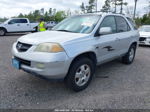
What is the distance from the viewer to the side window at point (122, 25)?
432 cm

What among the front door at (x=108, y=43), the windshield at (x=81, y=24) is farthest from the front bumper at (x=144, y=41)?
the windshield at (x=81, y=24)

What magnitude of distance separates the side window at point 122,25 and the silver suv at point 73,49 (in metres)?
0.02

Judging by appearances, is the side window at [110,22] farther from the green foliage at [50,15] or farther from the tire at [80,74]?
the green foliage at [50,15]

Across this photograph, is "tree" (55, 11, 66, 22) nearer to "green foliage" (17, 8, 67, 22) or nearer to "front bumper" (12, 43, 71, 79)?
"green foliage" (17, 8, 67, 22)

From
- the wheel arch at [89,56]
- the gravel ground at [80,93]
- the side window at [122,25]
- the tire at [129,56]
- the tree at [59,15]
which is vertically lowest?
the gravel ground at [80,93]

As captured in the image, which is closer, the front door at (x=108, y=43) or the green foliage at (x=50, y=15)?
the front door at (x=108, y=43)

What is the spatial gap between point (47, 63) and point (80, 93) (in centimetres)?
109

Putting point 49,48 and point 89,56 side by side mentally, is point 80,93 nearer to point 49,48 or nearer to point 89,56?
point 89,56

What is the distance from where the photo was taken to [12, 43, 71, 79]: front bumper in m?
2.62

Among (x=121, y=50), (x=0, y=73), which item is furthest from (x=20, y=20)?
(x=121, y=50)

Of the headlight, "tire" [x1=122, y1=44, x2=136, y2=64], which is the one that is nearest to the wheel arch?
the headlight

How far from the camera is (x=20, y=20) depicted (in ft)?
49.4

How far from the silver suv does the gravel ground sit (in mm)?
333

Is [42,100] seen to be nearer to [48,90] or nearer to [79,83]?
[48,90]
